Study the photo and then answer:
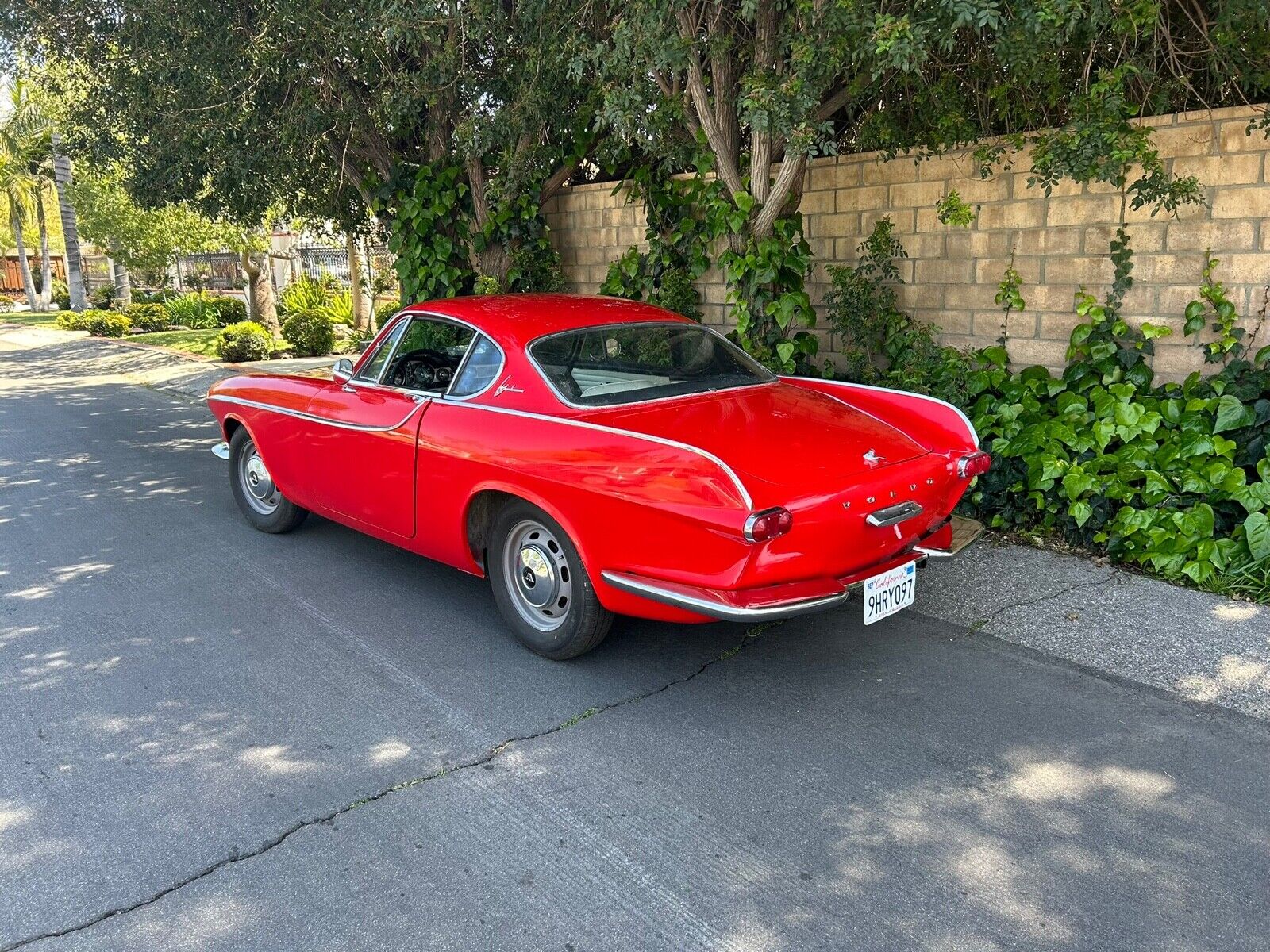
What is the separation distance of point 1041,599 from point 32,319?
3491cm

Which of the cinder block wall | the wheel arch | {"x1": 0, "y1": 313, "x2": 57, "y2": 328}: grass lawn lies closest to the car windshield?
the wheel arch

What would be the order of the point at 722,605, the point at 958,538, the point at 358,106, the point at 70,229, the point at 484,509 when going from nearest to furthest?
the point at 722,605 → the point at 484,509 → the point at 958,538 → the point at 358,106 → the point at 70,229

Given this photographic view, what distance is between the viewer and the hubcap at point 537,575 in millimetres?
4230

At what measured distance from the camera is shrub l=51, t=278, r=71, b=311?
3506cm

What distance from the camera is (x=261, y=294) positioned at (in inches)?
784

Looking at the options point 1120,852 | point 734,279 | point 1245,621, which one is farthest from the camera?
point 734,279

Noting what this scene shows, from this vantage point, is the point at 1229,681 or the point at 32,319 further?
the point at 32,319

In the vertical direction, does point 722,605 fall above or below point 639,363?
below

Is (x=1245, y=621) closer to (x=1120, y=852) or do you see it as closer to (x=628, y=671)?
(x=1120, y=852)

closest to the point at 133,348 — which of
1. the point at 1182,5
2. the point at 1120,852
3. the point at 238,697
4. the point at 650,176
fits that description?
the point at 650,176

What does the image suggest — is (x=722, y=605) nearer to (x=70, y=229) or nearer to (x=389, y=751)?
(x=389, y=751)

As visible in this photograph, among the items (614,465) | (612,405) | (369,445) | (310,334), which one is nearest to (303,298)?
(310,334)

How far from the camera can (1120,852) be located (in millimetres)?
2924

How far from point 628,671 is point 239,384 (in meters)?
3.48
